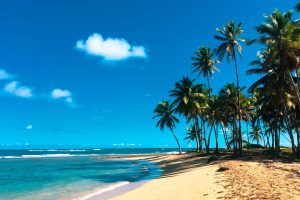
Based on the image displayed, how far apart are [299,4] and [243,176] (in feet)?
66.6

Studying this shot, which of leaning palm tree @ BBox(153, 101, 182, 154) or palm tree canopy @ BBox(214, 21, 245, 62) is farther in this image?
leaning palm tree @ BBox(153, 101, 182, 154)

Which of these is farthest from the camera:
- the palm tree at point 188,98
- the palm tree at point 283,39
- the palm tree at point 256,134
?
the palm tree at point 256,134

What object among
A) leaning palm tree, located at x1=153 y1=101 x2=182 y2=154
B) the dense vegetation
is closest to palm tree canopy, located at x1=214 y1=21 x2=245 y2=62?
the dense vegetation

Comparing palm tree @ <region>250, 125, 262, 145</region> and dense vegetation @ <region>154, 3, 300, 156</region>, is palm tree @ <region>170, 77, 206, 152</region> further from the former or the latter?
palm tree @ <region>250, 125, 262, 145</region>

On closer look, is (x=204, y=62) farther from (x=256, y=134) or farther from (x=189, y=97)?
(x=256, y=134)

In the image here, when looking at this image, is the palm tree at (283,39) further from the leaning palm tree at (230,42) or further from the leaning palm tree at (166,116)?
the leaning palm tree at (166,116)

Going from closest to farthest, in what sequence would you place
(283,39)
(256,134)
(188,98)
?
(283,39)
(188,98)
(256,134)

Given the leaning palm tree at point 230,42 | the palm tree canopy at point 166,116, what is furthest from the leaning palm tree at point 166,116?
the leaning palm tree at point 230,42

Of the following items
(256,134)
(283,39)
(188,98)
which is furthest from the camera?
(256,134)

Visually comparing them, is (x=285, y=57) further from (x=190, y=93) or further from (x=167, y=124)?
(x=167, y=124)

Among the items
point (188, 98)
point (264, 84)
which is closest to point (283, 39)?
point (264, 84)

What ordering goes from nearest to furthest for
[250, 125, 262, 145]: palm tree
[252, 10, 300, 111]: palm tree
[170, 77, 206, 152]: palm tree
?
[252, 10, 300, 111]: palm tree, [170, 77, 206, 152]: palm tree, [250, 125, 262, 145]: palm tree

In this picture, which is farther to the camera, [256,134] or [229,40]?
[256,134]

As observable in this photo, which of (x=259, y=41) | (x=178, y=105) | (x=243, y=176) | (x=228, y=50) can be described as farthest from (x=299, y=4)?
(x=178, y=105)
